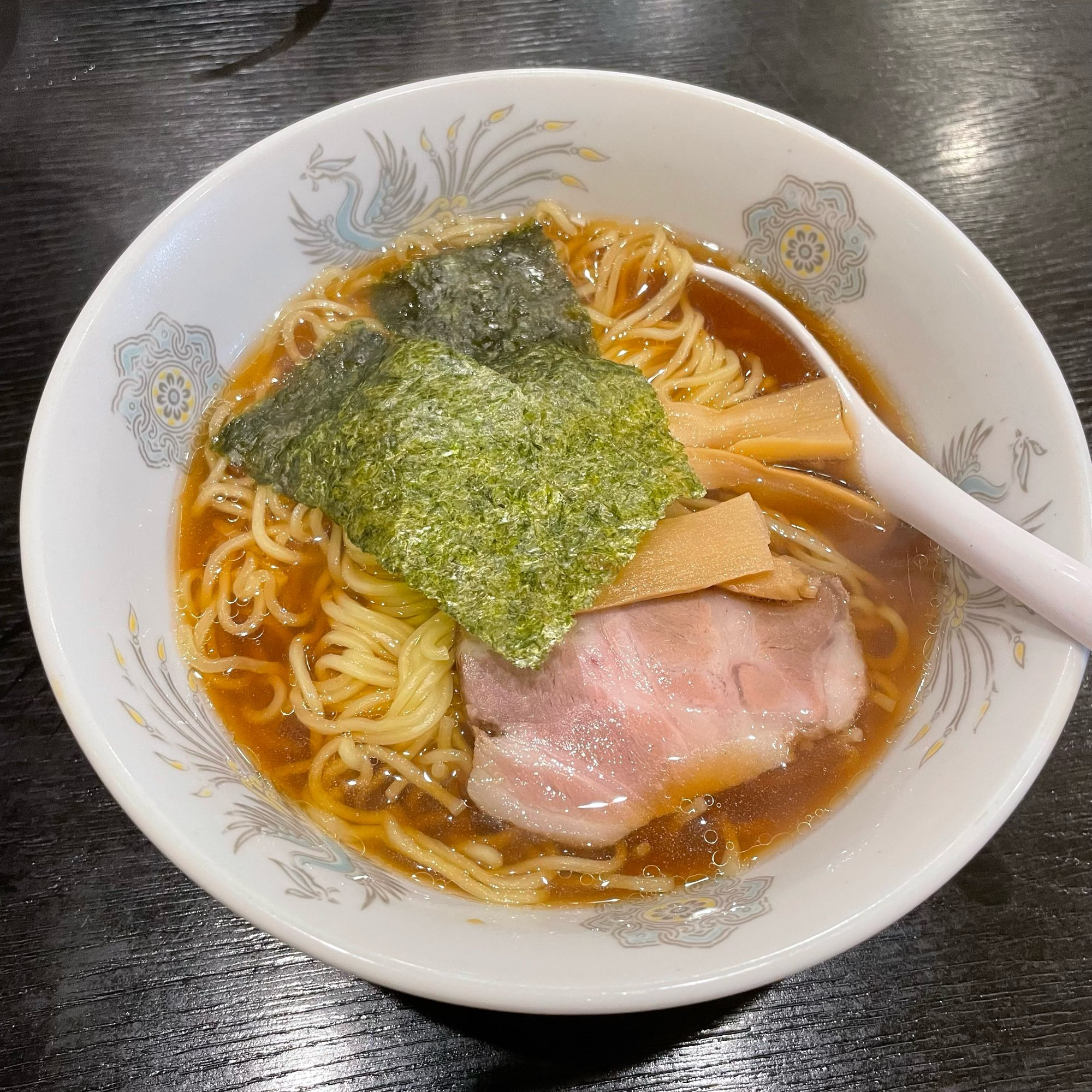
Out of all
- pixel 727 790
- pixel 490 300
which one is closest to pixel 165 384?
pixel 490 300

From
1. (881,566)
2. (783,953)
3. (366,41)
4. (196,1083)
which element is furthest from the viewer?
(366,41)

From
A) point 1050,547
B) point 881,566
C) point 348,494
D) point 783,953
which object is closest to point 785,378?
point 881,566

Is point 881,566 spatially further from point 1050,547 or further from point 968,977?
point 968,977

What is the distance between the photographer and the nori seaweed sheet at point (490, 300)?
187 centimetres

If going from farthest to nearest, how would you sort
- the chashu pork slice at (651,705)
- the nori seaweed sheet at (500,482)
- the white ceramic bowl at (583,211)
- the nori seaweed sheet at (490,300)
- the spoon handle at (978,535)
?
the nori seaweed sheet at (490,300)
the chashu pork slice at (651,705)
the nori seaweed sheet at (500,482)
the spoon handle at (978,535)
the white ceramic bowl at (583,211)

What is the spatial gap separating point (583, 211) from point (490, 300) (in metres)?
0.37

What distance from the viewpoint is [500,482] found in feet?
4.70

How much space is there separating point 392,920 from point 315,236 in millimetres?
1541

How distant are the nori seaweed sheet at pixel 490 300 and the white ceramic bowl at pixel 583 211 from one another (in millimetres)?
130

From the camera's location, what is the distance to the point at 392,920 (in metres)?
1.20

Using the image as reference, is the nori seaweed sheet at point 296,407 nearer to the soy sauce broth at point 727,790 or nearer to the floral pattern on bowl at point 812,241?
the soy sauce broth at point 727,790

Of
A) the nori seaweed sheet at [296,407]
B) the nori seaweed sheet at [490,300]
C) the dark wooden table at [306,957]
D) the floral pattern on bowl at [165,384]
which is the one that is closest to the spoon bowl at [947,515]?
the nori seaweed sheet at [490,300]

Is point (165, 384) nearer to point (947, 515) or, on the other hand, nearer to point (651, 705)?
point (651, 705)

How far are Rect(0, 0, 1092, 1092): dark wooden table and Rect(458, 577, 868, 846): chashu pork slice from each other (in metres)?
0.43
